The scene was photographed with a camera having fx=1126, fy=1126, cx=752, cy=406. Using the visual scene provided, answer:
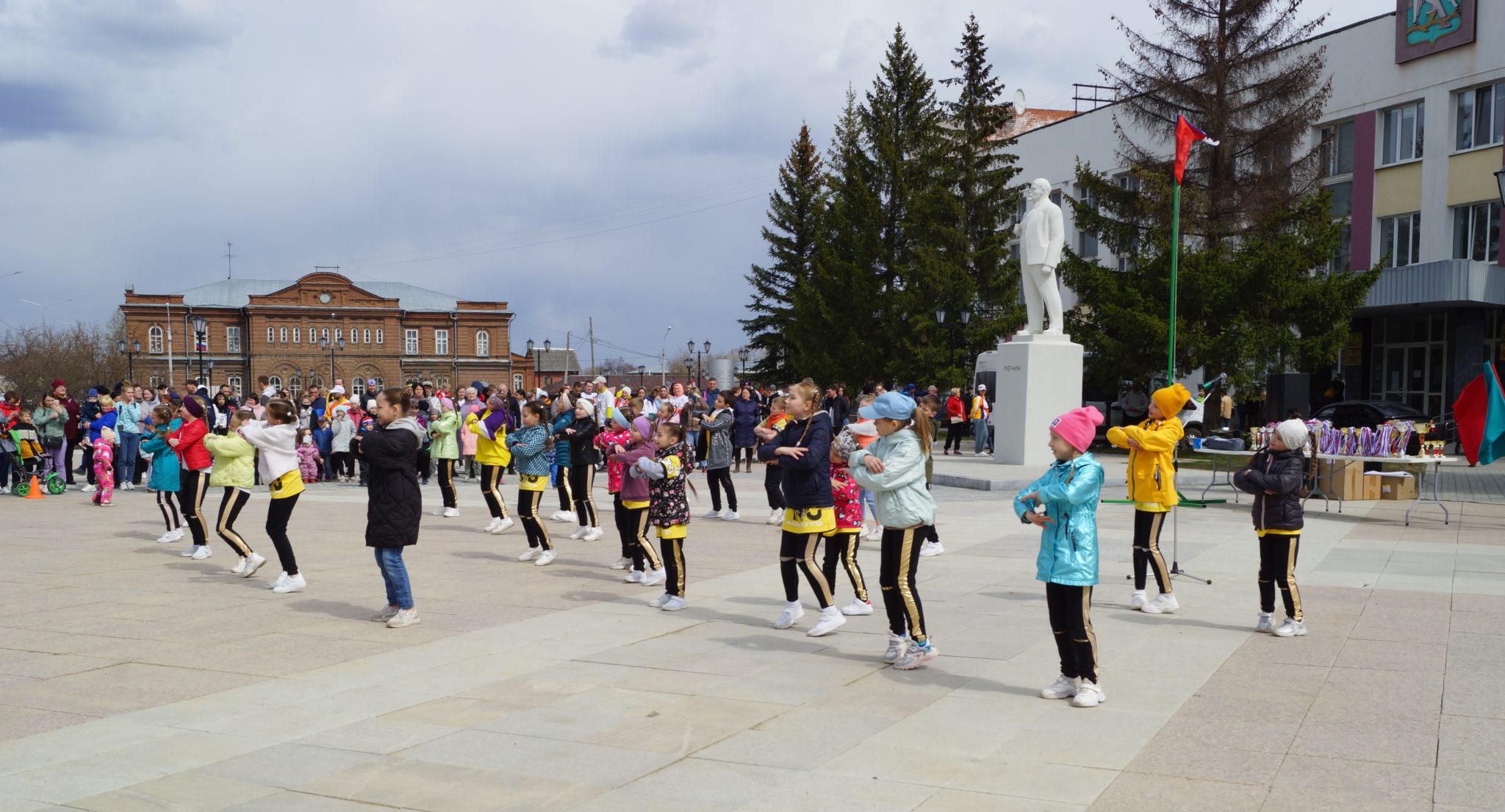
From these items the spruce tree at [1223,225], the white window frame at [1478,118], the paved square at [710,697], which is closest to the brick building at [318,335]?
the spruce tree at [1223,225]

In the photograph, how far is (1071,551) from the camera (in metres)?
6.21

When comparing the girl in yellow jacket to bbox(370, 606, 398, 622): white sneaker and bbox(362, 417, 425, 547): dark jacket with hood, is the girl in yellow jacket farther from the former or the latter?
bbox(370, 606, 398, 622): white sneaker

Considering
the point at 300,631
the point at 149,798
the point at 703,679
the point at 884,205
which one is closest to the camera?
the point at 149,798

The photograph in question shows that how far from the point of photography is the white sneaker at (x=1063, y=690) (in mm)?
6281

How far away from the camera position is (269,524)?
9.49m

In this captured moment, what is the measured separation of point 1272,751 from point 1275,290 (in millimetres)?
27737

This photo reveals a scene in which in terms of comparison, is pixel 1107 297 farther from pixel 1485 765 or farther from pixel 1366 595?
pixel 1485 765

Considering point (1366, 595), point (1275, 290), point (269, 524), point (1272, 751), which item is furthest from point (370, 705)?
point (1275, 290)

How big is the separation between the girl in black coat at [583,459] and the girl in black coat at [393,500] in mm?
3521

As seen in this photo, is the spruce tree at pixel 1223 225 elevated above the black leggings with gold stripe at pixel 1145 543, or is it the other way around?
the spruce tree at pixel 1223 225

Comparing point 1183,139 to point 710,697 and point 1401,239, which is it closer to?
point 1401,239

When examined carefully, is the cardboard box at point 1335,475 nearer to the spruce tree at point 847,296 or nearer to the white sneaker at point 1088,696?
the white sneaker at point 1088,696

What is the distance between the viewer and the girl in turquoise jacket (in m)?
12.3

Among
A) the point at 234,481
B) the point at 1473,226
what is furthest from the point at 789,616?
the point at 1473,226
